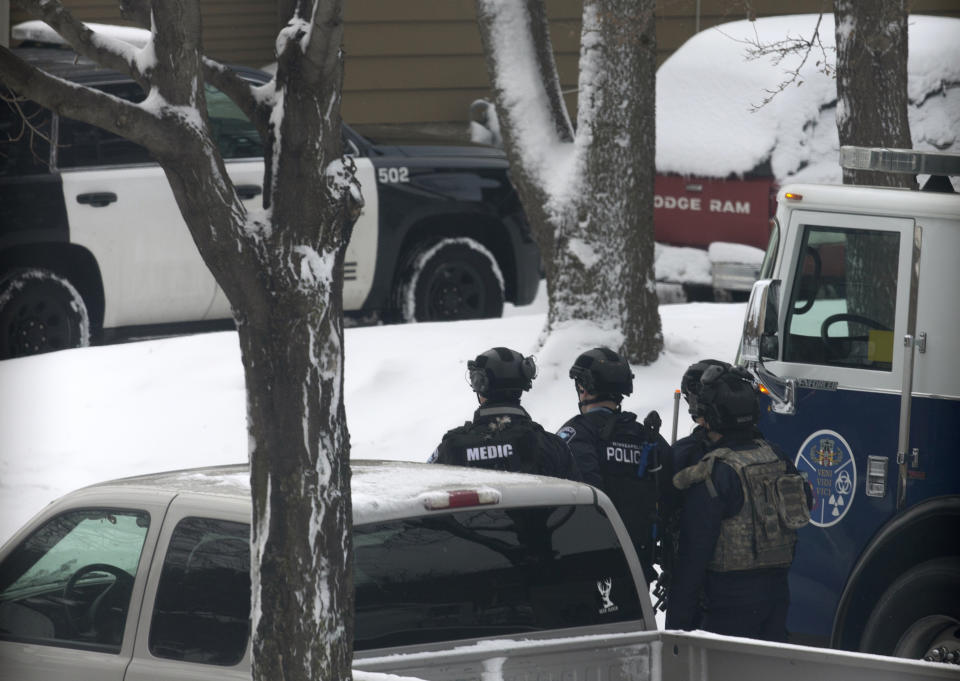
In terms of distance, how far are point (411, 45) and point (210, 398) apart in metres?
7.83

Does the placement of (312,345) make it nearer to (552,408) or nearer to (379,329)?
(552,408)

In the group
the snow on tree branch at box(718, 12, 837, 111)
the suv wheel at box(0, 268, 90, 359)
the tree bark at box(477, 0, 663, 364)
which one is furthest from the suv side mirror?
the suv wheel at box(0, 268, 90, 359)

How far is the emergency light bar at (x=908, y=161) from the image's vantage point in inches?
239

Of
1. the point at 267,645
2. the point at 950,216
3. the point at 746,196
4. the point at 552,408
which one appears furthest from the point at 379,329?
the point at 267,645

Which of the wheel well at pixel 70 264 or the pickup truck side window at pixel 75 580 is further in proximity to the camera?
the wheel well at pixel 70 264

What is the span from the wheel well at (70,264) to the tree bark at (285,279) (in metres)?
6.10

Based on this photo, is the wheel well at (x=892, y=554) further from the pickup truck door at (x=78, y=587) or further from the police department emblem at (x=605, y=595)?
the pickup truck door at (x=78, y=587)

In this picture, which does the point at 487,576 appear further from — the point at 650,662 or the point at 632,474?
the point at 632,474

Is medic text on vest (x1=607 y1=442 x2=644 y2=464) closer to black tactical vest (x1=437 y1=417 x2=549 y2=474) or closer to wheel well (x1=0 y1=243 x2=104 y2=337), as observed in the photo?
black tactical vest (x1=437 y1=417 x2=549 y2=474)

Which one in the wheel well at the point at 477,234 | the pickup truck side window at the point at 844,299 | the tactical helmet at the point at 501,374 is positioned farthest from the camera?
the wheel well at the point at 477,234

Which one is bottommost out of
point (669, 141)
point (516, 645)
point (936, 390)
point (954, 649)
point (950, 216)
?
point (954, 649)

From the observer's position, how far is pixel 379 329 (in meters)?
10.3

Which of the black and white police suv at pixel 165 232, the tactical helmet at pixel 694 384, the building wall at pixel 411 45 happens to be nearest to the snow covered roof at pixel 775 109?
the black and white police suv at pixel 165 232

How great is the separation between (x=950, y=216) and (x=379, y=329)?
17.0 feet
